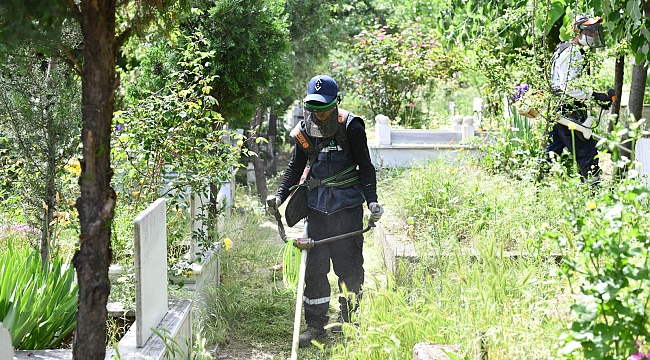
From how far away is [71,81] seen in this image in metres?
5.07

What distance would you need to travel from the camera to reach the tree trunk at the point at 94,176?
264 centimetres

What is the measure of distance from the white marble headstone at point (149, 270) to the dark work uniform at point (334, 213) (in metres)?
1.44

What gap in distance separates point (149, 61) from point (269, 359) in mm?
2898

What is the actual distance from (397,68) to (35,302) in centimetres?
991

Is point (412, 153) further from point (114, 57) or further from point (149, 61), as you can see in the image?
point (114, 57)

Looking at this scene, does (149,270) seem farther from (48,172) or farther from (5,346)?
(48,172)

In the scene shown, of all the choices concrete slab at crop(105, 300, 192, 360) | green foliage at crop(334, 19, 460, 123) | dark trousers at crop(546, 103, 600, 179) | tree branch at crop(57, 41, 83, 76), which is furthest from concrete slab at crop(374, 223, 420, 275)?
green foliage at crop(334, 19, 460, 123)

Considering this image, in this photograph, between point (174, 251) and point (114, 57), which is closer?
point (114, 57)

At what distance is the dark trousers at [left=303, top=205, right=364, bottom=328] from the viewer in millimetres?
5402

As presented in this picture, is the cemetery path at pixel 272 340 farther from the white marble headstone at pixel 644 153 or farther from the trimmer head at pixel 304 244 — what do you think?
the white marble headstone at pixel 644 153

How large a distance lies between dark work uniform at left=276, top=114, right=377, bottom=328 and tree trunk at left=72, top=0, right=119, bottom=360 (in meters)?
2.70

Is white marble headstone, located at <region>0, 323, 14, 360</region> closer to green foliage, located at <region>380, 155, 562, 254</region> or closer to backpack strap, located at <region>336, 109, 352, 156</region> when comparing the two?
backpack strap, located at <region>336, 109, 352, 156</region>

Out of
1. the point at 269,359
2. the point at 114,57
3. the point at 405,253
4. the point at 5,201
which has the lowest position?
the point at 269,359

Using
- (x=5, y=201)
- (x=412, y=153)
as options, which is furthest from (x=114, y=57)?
(x=412, y=153)
